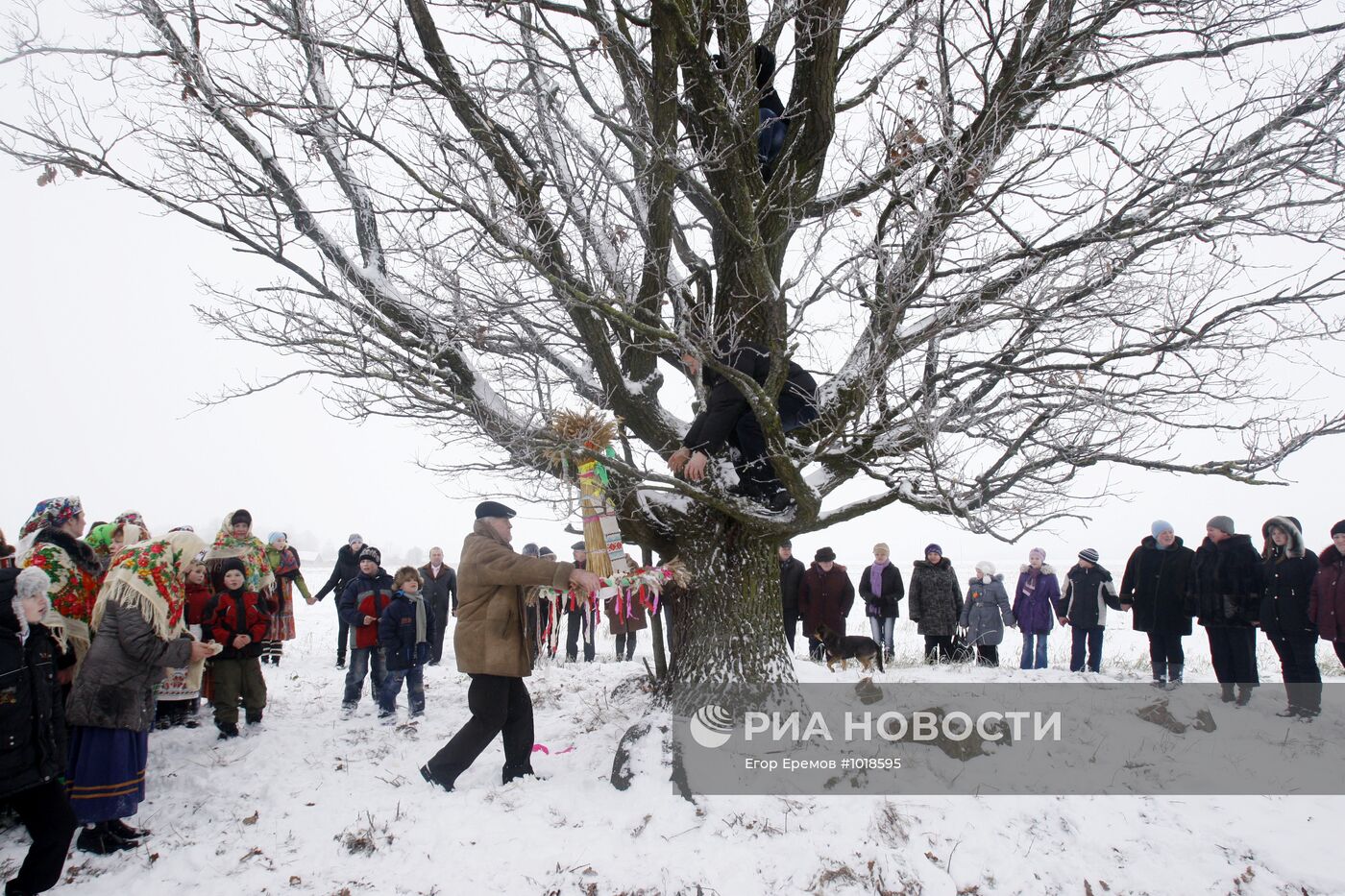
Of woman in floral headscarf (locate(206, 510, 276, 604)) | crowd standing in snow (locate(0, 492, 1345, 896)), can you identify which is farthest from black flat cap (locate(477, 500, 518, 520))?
woman in floral headscarf (locate(206, 510, 276, 604))

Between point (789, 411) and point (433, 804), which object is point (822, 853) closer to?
point (433, 804)

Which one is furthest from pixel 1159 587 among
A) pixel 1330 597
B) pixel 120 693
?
pixel 120 693

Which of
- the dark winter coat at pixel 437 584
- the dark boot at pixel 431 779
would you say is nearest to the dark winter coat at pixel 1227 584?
the dark boot at pixel 431 779

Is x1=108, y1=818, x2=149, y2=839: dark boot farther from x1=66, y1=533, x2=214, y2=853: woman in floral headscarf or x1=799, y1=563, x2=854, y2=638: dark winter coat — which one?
x1=799, y1=563, x2=854, y2=638: dark winter coat

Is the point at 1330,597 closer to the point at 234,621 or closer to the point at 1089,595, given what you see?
the point at 1089,595

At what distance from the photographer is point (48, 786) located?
3467mm

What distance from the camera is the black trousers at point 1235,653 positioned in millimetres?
6656

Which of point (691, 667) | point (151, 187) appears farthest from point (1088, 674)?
point (151, 187)

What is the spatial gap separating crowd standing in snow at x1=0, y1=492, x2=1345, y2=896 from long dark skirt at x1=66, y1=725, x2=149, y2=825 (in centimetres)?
1

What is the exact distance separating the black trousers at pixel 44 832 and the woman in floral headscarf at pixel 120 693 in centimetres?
57

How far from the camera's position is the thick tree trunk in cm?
537

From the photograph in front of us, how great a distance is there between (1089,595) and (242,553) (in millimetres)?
9684

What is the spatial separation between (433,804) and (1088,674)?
23.6ft

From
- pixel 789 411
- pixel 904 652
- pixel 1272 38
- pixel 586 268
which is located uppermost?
pixel 1272 38
